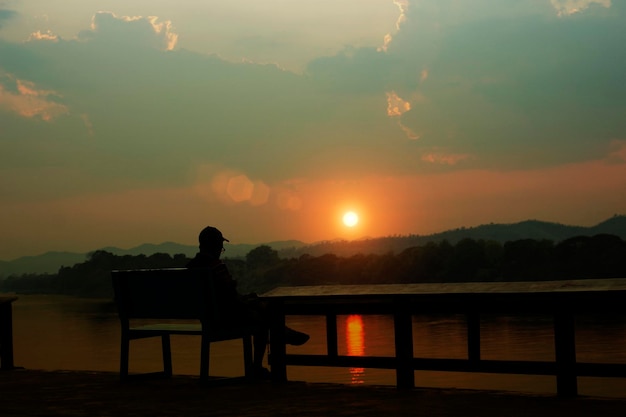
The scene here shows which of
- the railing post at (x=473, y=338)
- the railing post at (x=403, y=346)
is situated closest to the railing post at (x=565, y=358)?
the railing post at (x=473, y=338)

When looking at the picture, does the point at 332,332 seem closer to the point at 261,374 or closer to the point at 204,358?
the point at 261,374

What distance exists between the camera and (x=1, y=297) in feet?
36.0

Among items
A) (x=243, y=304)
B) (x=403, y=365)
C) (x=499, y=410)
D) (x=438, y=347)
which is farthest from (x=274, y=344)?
(x=438, y=347)

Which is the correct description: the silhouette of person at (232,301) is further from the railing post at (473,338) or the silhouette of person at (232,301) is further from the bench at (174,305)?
the railing post at (473,338)

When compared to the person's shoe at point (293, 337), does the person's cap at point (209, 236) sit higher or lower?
higher

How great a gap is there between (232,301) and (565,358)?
8.89 feet

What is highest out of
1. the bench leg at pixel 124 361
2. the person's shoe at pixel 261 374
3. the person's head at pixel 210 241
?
the person's head at pixel 210 241

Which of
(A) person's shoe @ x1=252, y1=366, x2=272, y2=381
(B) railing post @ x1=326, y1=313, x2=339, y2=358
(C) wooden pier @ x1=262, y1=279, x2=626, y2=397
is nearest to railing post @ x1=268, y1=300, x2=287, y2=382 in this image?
(C) wooden pier @ x1=262, y1=279, x2=626, y2=397

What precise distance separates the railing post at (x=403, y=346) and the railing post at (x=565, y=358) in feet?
3.93

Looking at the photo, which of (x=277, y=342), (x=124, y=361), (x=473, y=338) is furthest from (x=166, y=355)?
(x=473, y=338)

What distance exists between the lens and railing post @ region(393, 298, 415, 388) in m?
7.64

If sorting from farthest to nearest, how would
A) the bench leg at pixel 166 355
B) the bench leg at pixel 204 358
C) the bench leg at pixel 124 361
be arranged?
the bench leg at pixel 166 355
the bench leg at pixel 124 361
the bench leg at pixel 204 358

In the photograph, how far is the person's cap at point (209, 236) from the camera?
27.9ft

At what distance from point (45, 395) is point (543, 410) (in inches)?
153
